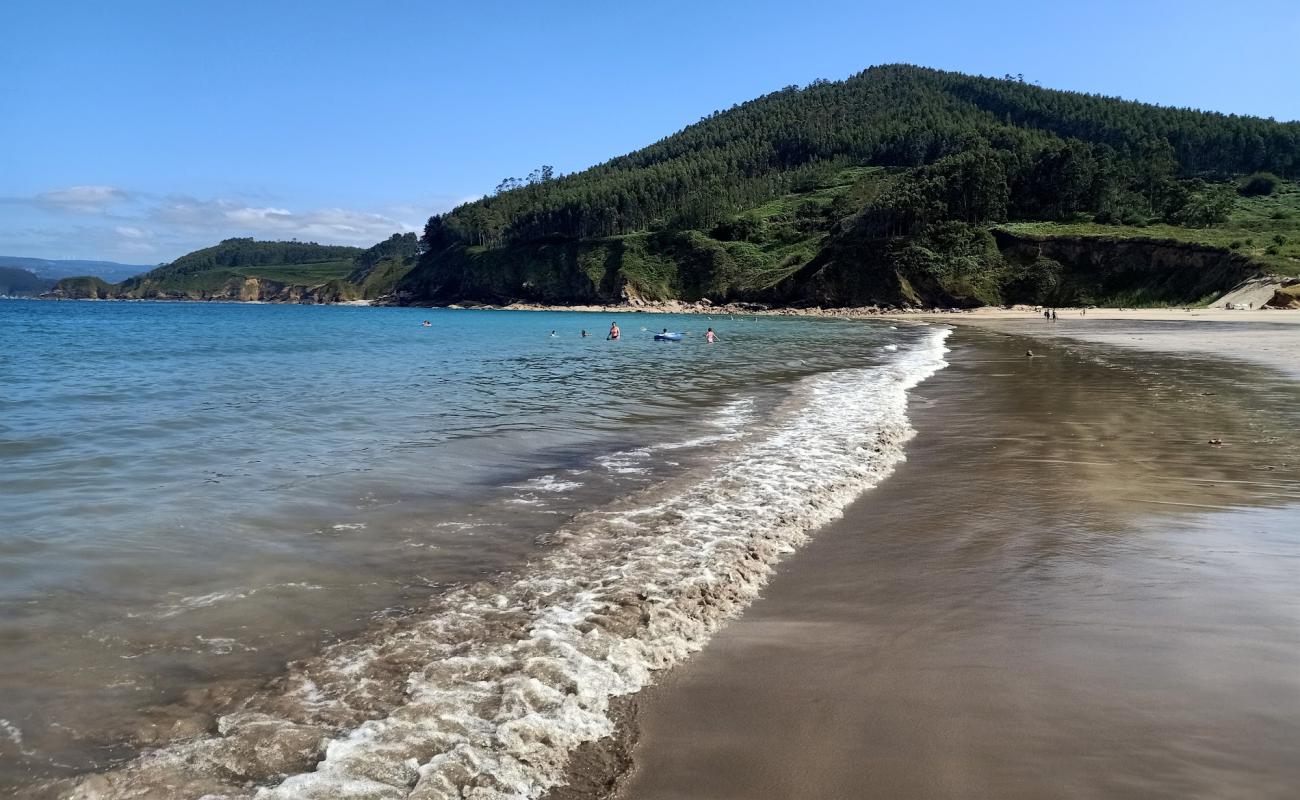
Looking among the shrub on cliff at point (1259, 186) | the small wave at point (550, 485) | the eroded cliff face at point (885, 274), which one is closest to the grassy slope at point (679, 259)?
the eroded cliff face at point (885, 274)

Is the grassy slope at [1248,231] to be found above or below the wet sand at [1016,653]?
above

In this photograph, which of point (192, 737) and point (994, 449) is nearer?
point (192, 737)

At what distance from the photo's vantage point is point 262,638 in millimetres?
5465

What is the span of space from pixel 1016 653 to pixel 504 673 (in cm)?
345

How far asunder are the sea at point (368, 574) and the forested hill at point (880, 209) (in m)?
72.1

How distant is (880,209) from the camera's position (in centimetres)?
10769

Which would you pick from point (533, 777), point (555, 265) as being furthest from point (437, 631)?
point (555, 265)

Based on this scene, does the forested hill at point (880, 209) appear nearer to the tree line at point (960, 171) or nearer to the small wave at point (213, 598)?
the tree line at point (960, 171)

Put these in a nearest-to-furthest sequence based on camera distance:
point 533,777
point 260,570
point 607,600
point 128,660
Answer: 1. point 533,777
2. point 128,660
3. point 607,600
4. point 260,570

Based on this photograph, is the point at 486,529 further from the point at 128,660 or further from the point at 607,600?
the point at 128,660

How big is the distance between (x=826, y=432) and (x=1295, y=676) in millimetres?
9235

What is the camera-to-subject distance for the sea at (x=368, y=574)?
4.07 meters

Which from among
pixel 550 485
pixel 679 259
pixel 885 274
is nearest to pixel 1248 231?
pixel 885 274

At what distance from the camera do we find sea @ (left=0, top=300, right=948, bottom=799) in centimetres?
407
